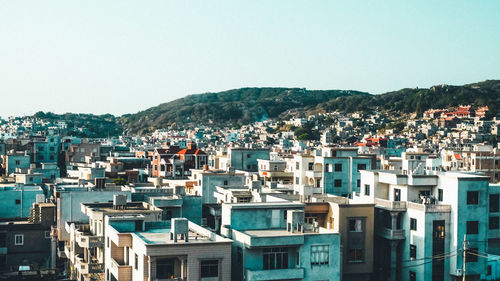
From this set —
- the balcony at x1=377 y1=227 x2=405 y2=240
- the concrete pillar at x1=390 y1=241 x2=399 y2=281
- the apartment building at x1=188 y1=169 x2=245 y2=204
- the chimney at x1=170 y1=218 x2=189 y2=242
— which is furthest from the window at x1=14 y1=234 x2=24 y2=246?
the concrete pillar at x1=390 y1=241 x2=399 y2=281

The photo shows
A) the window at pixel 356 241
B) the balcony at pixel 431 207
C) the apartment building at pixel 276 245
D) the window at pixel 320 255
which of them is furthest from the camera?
the balcony at pixel 431 207

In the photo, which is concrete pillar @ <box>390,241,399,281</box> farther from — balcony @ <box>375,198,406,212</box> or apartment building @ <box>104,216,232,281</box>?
apartment building @ <box>104,216,232,281</box>

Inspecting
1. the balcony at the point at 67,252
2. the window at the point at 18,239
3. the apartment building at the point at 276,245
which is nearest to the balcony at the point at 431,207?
the apartment building at the point at 276,245

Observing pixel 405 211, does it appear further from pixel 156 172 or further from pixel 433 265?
pixel 156 172

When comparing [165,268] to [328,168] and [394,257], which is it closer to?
[394,257]

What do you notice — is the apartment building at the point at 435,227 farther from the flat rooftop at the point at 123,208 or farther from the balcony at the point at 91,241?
the balcony at the point at 91,241

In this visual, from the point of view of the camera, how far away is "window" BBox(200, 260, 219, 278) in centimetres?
2508

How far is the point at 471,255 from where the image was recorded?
3525 centimetres

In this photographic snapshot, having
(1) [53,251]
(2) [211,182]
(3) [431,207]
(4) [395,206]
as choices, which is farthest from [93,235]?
(2) [211,182]

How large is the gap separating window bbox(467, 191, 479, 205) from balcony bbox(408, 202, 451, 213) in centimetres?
108

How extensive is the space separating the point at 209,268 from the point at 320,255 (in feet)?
18.1

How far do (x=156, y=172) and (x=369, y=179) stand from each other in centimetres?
4820

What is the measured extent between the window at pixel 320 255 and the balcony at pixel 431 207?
317 inches

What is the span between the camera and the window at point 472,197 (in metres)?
35.1
